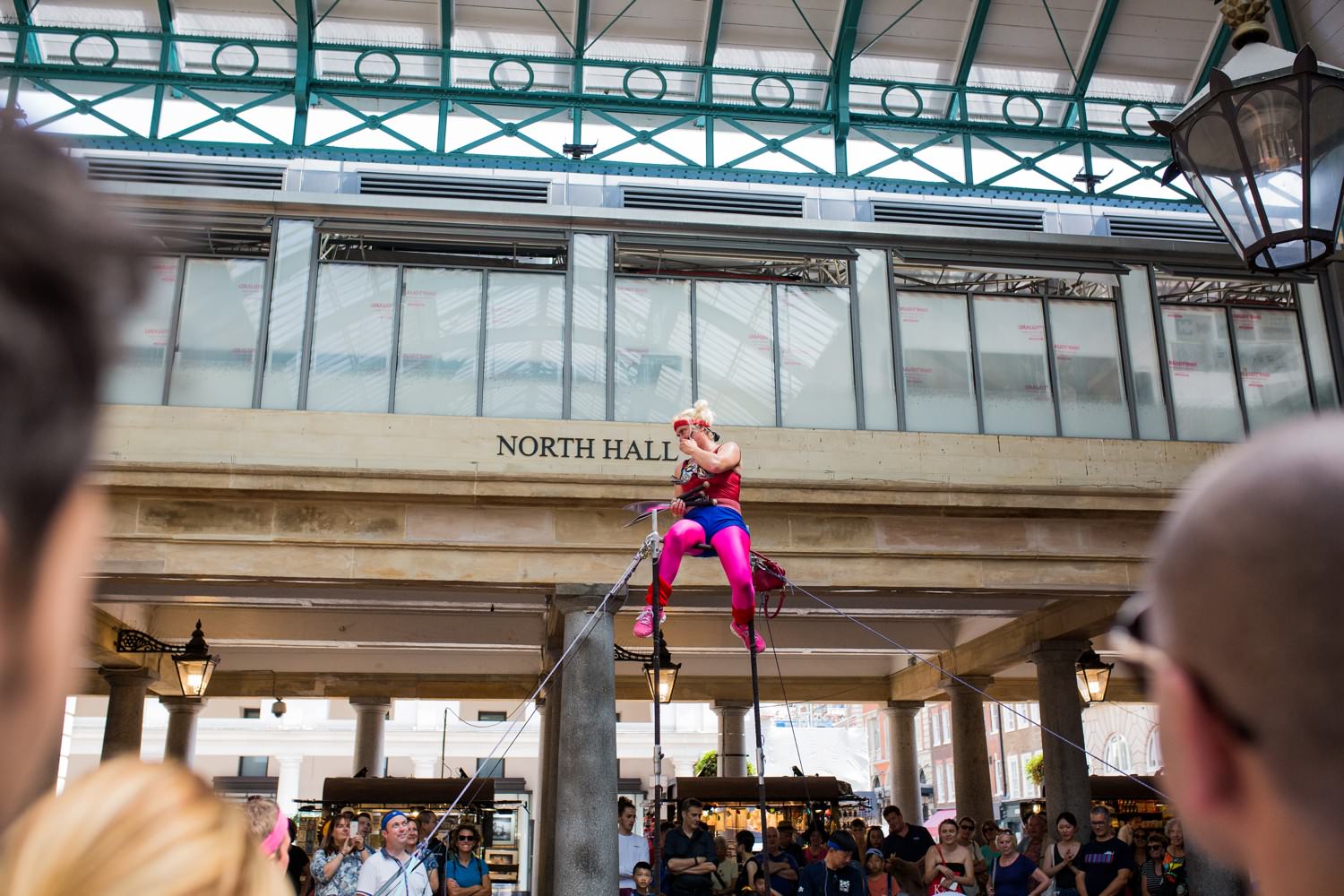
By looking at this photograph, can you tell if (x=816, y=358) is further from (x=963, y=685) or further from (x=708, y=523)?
(x=963, y=685)

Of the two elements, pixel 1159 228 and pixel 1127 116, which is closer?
pixel 1159 228

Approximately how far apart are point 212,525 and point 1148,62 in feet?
47.5

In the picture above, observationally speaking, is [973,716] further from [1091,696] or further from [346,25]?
[346,25]

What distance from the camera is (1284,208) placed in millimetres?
5250

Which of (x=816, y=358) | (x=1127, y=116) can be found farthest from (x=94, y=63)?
(x=1127, y=116)

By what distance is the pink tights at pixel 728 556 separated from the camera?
9.12m

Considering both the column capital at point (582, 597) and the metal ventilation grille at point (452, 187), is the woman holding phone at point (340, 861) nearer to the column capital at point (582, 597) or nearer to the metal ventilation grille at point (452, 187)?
the column capital at point (582, 597)

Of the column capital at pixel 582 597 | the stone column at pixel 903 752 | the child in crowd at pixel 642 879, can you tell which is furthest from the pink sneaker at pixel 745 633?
the stone column at pixel 903 752

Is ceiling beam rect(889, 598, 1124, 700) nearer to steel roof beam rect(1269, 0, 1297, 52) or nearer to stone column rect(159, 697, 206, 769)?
steel roof beam rect(1269, 0, 1297, 52)

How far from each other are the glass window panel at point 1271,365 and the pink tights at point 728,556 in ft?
30.8

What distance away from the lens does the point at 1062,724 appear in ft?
53.0

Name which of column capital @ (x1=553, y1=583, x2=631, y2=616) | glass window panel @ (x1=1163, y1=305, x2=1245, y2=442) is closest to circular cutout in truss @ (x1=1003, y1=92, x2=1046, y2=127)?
glass window panel @ (x1=1163, y1=305, x2=1245, y2=442)

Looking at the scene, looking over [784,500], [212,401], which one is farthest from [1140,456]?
[212,401]

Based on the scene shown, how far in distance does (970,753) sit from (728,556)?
12.1 meters
